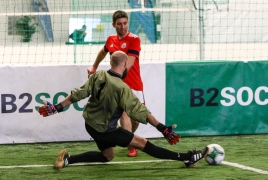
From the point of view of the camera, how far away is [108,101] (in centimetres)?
797

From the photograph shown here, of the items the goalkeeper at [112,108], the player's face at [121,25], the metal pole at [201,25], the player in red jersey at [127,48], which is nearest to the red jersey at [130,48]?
the player in red jersey at [127,48]

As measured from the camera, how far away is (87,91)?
800 centimetres

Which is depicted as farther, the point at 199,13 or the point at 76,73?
the point at 199,13

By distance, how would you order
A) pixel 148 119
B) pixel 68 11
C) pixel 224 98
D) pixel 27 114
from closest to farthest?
pixel 148 119
pixel 27 114
pixel 224 98
pixel 68 11

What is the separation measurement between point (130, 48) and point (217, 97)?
2.60 meters

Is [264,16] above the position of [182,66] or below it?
above

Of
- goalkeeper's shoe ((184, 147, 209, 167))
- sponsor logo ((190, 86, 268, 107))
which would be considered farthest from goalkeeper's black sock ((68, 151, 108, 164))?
sponsor logo ((190, 86, 268, 107))

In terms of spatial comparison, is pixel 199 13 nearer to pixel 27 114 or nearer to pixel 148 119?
pixel 27 114

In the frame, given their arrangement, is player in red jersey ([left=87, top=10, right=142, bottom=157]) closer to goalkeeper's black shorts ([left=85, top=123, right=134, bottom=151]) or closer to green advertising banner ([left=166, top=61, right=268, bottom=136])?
goalkeeper's black shorts ([left=85, top=123, right=134, bottom=151])

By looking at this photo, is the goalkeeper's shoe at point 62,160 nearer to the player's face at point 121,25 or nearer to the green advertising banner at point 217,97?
the player's face at point 121,25

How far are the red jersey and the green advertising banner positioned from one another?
1733 mm

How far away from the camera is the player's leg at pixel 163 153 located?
26.8 ft

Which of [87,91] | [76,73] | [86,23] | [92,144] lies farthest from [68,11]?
[87,91]

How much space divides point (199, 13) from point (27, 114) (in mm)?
3485
